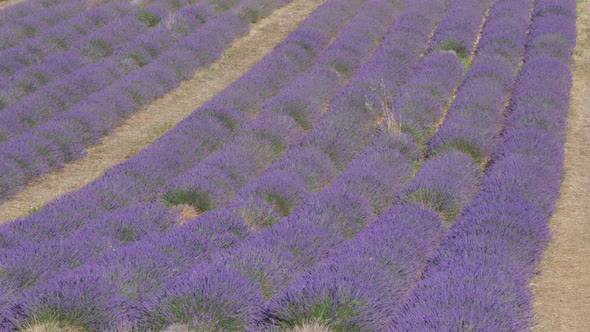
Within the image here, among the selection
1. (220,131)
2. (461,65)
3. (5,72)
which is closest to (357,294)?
(220,131)

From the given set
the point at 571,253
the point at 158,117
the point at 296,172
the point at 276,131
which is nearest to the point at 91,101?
the point at 158,117

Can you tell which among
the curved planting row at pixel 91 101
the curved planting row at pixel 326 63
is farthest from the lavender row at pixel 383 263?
the curved planting row at pixel 91 101

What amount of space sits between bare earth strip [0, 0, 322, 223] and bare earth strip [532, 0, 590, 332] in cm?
454

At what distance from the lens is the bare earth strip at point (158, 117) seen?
26.7ft

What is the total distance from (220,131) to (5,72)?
372 centimetres

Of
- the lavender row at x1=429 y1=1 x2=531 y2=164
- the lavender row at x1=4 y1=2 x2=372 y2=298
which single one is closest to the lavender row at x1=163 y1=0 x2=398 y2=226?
the lavender row at x1=4 y1=2 x2=372 y2=298

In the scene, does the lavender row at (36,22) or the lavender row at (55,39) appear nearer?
the lavender row at (55,39)

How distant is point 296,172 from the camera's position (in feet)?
24.7

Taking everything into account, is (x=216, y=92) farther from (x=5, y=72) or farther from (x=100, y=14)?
(x=100, y=14)

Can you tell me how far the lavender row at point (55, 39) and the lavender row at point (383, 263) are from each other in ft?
18.5

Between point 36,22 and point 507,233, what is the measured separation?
9.81m

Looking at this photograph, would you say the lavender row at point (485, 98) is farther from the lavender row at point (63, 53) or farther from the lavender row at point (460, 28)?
the lavender row at point (63, 53)

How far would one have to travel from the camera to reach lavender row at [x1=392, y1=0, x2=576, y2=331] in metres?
4.61

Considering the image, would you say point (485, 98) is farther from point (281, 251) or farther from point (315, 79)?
point (281, 251)
